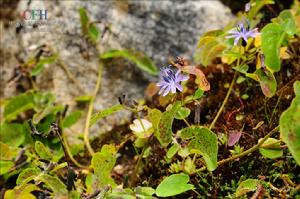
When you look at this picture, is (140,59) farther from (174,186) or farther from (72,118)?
(174,186)

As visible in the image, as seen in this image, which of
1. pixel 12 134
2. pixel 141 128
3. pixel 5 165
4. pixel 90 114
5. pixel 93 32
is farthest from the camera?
pixel 93 32

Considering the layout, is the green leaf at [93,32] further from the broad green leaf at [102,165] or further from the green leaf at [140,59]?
the broad green leaf at [102,165]

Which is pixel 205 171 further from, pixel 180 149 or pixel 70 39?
pixel 70 39

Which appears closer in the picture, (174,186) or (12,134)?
→ (174,186)

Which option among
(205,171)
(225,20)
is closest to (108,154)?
(205,171)

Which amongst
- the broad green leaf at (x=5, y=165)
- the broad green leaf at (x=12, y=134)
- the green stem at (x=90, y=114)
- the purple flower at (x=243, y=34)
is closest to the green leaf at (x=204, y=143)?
the purple flower at (x=243, y=34)

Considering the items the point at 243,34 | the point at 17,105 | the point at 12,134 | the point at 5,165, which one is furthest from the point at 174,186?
the point at 17,105

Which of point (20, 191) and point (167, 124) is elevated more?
point (167, 124)
